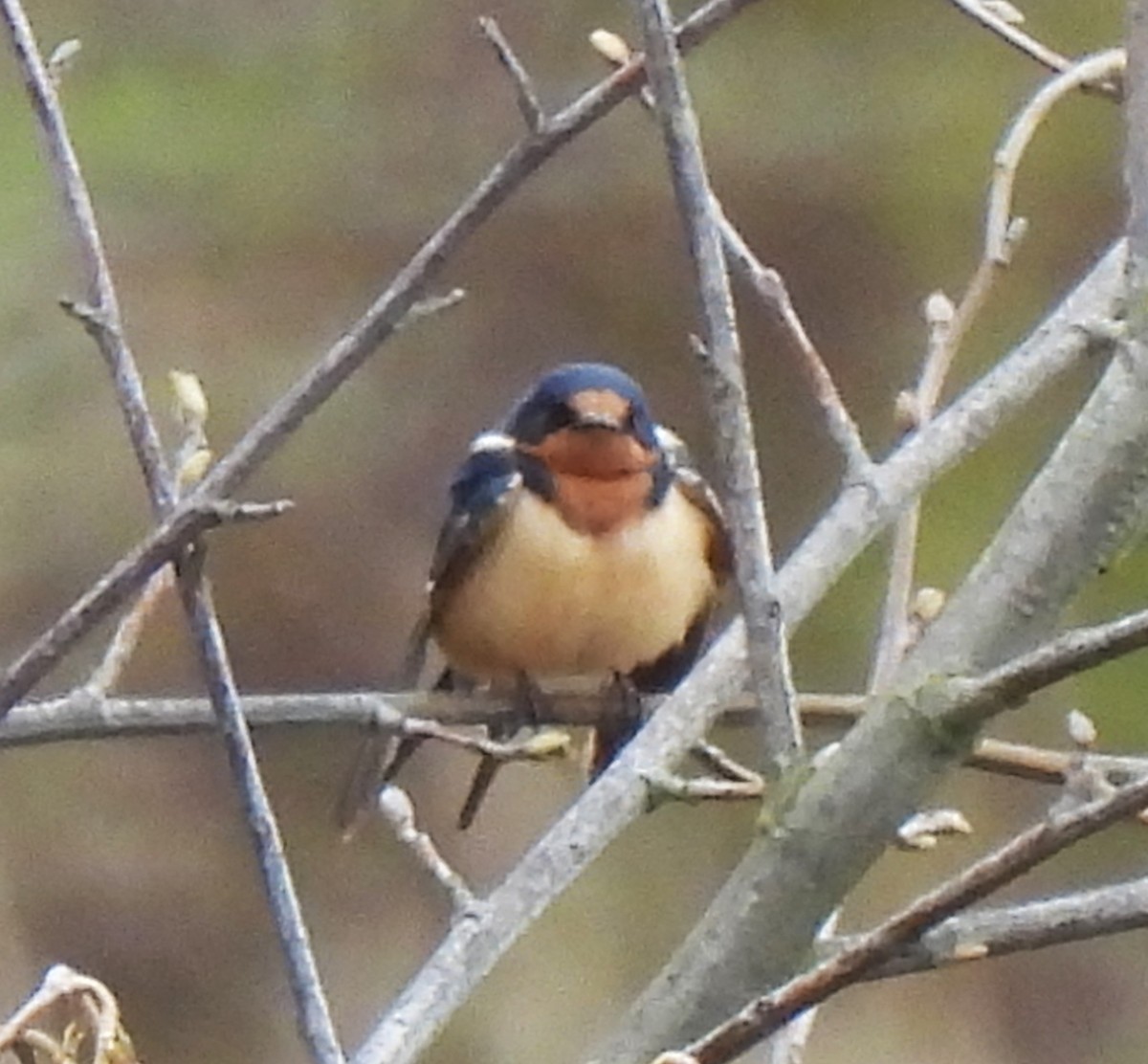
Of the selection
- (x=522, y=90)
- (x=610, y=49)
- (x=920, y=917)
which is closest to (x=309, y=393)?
(x=522, y=90)

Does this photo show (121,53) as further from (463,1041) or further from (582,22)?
(463,1041)

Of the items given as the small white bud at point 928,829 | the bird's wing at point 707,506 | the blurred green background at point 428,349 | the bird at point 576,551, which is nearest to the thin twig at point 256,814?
the small white bud at point 928,829

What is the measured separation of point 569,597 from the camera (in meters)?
1.98

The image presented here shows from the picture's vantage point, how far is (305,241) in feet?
15.2

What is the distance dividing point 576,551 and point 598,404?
115 millimetres

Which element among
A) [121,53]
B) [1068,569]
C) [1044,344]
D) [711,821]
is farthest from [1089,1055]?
[1068,569]

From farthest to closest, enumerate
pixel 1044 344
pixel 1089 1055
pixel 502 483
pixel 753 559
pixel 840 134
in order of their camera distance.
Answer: pixel 1089 1055 < pixel 840 134 < pixel 502 483 < pixel 1044 344 < pixel 753 559

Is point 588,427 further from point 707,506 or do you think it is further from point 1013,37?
point 1013,37

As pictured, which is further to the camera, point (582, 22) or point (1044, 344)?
point (582, 22)

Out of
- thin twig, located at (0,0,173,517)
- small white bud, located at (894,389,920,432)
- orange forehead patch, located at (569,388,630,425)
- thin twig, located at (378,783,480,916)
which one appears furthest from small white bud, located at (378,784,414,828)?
orange forehead patch, located at (569,388,630,425)

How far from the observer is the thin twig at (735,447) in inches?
37.7

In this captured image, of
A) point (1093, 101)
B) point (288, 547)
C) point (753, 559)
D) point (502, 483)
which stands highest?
point (1093, 101)

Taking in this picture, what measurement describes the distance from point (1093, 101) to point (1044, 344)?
3612 millimetres

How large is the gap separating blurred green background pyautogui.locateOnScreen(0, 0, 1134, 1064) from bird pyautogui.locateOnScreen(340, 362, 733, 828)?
7.75 feet
